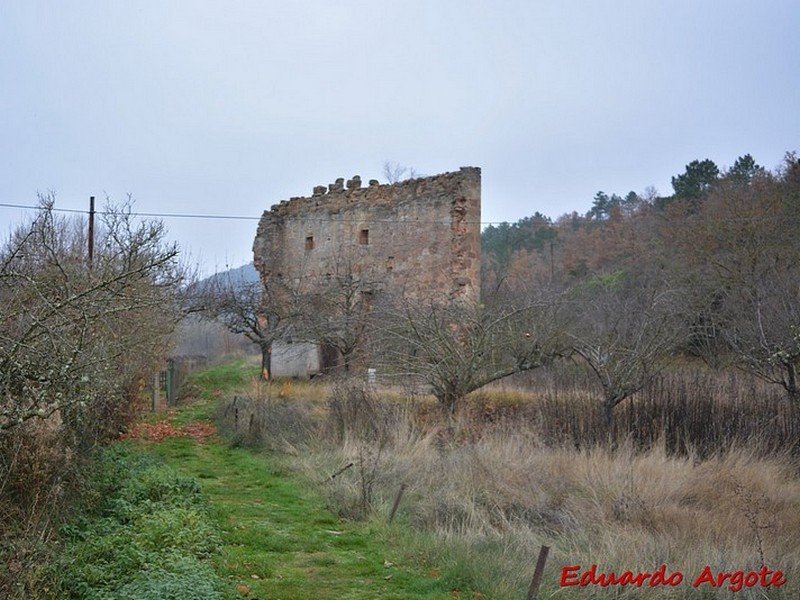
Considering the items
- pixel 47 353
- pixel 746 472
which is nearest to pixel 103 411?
pixel 47 353

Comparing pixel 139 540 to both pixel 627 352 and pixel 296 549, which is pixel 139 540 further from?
pixel 627 352

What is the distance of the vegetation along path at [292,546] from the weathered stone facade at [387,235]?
9.61m

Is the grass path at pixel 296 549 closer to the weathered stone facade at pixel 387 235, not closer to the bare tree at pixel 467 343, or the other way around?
the bare tree at pixel 467 343

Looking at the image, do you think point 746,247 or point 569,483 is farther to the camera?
point 746,247

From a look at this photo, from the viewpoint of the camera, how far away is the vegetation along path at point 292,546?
5.64m

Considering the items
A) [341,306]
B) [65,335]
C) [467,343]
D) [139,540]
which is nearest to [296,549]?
[139,540]

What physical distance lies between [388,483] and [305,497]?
3.29ft

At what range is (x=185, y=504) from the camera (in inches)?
297

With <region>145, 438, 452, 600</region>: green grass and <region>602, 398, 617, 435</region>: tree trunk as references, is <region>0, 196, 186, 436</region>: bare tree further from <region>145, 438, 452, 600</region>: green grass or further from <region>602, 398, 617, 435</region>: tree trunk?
<region>602, 398, 617, 435</region>: tree trunk

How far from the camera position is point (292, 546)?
679 cm

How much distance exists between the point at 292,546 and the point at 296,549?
0.27 feet

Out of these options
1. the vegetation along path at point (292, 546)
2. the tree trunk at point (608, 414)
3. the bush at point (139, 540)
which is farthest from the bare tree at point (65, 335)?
the tree trunk at point (608, 414)

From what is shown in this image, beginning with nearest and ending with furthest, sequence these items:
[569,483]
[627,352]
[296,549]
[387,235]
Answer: [296,549] < [569,483] < [627,352] < [387,235]

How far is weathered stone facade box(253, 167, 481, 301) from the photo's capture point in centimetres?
1994
